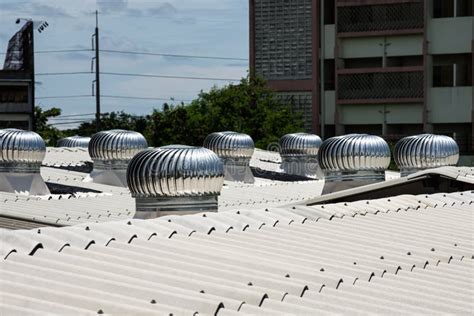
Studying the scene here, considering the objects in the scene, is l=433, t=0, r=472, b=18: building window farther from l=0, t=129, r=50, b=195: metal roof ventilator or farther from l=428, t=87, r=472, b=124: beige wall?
l=0, t=129, r=50, b=195: metal roof ventilator

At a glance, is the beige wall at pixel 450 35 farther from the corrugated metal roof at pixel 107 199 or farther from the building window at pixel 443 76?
the corrugated metal roof at pixel 107 199

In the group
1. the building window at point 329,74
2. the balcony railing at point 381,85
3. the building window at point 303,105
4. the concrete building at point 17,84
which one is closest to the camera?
the balcony railing at point 381,85

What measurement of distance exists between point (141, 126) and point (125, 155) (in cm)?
5662

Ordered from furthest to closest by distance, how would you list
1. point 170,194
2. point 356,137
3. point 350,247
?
1. point 356,137
2. point 170,194
3. point 350,247

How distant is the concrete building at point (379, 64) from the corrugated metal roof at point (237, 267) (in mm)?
60304

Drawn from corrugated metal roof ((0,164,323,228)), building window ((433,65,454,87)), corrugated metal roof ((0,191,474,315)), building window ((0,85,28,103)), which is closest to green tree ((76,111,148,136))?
building window ((0,85,28,103))

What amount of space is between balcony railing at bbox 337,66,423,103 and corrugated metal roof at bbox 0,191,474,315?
60807mm

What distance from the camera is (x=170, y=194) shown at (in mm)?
22141

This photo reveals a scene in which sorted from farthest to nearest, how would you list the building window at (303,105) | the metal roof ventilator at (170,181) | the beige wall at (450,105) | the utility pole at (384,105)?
the building window at (303,105)
the utility pole at (384,105)
the beige wall at (450,105)
the metal roof ventilator at (170,181)

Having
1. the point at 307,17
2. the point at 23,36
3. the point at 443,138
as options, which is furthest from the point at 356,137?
the point at 23,36

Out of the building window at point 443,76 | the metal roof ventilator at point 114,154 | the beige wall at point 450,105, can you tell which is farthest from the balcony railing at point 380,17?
the metal roof ventilator at point 114,154

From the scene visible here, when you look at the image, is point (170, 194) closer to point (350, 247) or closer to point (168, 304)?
point (350, 247)

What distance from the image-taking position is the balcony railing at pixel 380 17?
7178 cm

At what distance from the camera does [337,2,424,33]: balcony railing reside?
71781mm
